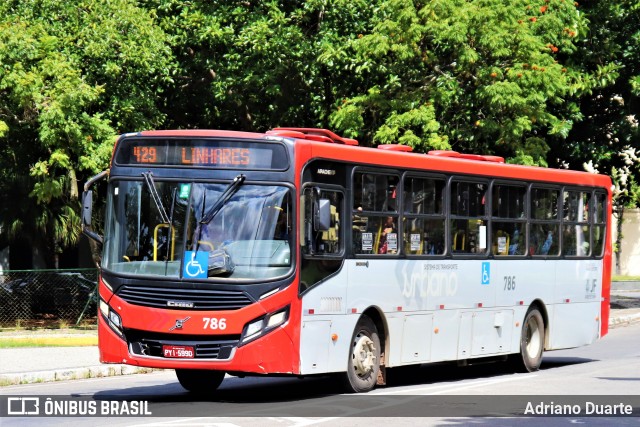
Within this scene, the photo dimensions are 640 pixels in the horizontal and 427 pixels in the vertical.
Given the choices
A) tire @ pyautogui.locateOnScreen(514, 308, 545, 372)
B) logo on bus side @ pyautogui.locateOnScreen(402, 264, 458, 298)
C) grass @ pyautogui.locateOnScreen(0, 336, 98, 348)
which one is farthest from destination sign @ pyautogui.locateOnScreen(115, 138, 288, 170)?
grass @ pyautogui.locateOnScreen(0, 336, 98, 348)

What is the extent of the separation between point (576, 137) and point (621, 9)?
3905 millimetres

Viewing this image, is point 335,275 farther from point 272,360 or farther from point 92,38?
point 92,38

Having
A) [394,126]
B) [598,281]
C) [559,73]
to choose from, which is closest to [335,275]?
[598,281]

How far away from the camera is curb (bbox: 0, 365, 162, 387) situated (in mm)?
17422

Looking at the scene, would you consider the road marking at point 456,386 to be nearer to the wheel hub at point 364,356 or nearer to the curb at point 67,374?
the wheel hub at point 364,356

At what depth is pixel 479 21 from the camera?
2717cm

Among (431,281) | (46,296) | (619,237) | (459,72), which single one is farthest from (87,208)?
(619,237)

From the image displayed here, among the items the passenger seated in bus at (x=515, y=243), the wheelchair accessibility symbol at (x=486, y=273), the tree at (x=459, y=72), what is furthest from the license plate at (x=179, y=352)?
the tree at (x=459, y=72)

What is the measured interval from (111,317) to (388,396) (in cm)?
342

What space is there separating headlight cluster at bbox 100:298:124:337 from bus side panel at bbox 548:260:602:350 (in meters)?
8.51

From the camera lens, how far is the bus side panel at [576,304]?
21062mm

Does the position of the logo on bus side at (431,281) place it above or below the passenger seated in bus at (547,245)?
below

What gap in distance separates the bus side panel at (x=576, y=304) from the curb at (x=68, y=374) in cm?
672

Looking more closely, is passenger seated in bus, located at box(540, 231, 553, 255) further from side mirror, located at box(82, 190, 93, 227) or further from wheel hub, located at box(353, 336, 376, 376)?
side mirror, located at box(82, 190, 93, 227)
